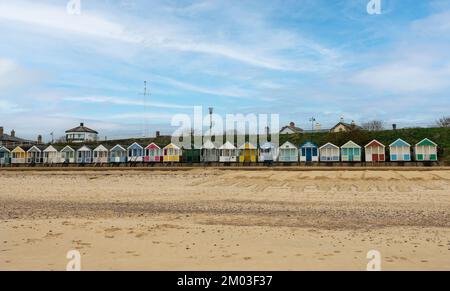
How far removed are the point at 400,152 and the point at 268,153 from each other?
15.6 meters

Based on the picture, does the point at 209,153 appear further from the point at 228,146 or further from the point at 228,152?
the point at 228,146

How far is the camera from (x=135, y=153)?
55375 mm

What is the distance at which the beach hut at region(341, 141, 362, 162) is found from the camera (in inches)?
1854

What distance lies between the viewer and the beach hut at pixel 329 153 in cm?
4791

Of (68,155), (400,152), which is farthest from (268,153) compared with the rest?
(68,155)

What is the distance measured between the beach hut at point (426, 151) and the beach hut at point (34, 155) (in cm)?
5287

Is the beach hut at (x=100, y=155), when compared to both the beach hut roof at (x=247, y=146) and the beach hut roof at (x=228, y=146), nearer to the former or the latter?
the beach hut roof at (x=228, y=146)

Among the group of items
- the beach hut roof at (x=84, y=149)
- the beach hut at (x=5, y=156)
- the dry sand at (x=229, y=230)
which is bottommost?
the dry sand at (x=229, y=230)

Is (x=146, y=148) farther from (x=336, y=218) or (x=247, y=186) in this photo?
(x=336, y=218)

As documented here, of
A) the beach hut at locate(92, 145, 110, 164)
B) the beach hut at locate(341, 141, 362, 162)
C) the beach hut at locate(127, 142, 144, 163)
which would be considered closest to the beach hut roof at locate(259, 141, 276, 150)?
the beach hut at locate(341, 141, 362, 162)

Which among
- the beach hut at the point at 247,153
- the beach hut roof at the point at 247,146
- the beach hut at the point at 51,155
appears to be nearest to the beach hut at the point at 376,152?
the beach hut at the point at 247,153
